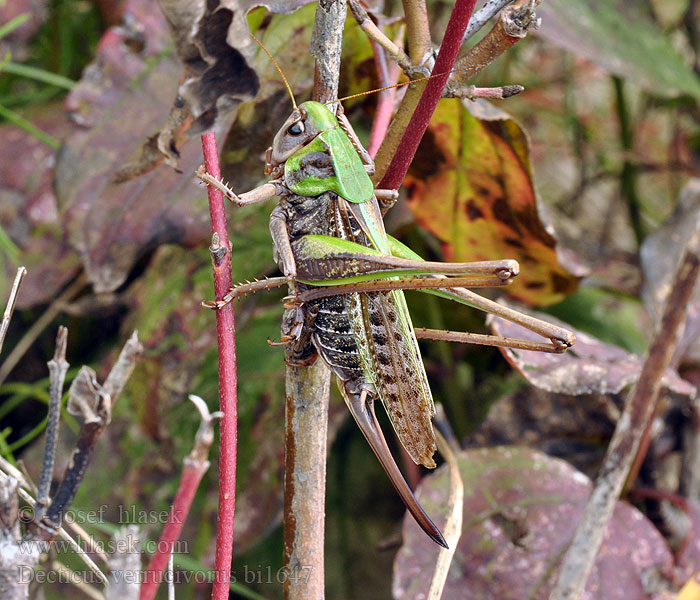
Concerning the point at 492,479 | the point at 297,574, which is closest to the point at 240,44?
the point at 297,574

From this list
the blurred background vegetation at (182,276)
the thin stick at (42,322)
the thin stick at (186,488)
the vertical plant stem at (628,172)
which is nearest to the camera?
the thin stick at (186,488)

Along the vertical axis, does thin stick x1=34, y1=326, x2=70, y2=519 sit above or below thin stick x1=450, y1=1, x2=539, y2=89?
below

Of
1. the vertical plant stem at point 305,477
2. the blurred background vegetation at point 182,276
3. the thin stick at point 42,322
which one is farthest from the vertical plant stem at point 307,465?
the thin stick at point 42,322

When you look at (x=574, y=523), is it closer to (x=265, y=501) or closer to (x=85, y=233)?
(x=265, y=501)

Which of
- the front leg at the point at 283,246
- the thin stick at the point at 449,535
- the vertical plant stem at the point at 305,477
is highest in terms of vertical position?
the front leg at the point at 283,246

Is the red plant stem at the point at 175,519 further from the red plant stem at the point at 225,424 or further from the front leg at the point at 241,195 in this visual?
the front leg at the point at 241,195

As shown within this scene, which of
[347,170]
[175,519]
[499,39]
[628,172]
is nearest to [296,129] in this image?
[347,170]

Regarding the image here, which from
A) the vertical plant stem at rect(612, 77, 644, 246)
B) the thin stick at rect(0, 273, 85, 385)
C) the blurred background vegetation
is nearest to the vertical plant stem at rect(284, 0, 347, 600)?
the blurred background vegetation

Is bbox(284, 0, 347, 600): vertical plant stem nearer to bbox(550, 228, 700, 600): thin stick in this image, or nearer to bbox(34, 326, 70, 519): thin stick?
bbox(34, 326, 70, 519): thin stick

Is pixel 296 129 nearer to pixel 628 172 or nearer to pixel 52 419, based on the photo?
pixel 52 419
